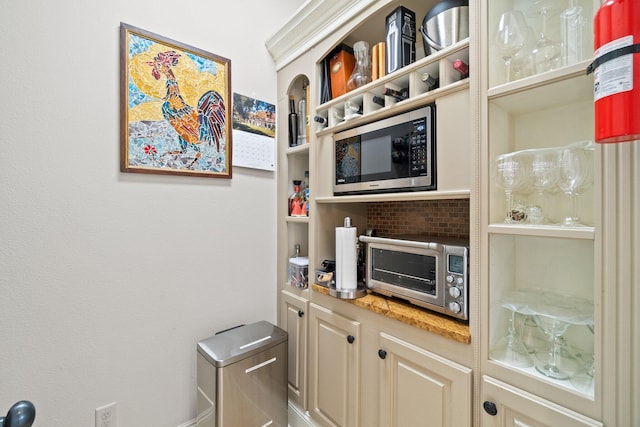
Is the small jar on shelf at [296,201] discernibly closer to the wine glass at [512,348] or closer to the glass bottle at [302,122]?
the glass bottle at [302,122]

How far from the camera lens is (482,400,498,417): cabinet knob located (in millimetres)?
838

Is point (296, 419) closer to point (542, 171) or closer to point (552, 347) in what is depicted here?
point (552, 347)

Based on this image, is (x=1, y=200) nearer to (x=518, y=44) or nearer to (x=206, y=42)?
(x=206, y=42)

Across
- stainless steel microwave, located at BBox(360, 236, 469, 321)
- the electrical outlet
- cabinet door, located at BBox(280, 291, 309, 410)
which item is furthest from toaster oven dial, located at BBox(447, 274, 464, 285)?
the electrical outlet

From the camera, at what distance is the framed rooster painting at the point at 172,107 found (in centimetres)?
132

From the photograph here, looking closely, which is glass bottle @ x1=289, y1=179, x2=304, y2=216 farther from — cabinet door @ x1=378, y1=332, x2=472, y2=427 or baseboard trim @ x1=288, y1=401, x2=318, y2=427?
baseboard trim @ x1=288, y1=401, x2=318, y2=427

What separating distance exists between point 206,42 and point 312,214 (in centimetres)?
113

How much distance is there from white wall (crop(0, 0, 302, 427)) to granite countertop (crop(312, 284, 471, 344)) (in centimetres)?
87

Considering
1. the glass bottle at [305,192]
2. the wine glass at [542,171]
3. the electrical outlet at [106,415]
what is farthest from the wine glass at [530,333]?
the electrical outlet at [106,415]

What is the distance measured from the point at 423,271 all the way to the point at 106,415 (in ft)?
5.16

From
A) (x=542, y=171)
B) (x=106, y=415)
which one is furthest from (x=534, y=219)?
(x=106, y=415)

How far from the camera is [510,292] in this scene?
0.96 m

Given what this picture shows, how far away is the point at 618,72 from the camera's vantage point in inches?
21.8

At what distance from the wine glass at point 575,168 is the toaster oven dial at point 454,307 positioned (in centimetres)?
40
